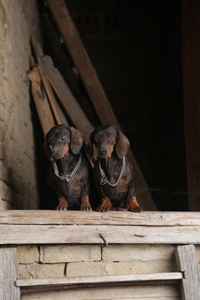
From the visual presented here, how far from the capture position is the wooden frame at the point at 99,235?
271 centimetres

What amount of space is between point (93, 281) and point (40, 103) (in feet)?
7.80

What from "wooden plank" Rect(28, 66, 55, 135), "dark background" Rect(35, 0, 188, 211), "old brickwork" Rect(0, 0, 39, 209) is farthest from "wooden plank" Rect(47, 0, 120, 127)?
"dark background" Rect(35, 0, 188, 211)

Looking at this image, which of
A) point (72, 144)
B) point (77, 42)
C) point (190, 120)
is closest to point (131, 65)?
point (77, 42)

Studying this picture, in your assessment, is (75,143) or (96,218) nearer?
(96,218)

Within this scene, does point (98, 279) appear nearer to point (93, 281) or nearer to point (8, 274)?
point (93, 281)

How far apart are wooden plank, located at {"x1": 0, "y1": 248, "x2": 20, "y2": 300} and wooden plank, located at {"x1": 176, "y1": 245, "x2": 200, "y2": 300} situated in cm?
125

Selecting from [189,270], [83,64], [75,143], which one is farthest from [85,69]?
[189,270]

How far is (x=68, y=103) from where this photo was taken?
484cm

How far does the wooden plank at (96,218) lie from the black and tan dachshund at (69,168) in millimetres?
→ 231

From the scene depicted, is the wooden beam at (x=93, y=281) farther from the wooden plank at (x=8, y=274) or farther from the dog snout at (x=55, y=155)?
the dog snout at (x=55, y=155)

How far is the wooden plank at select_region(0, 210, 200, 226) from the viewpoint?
2.80 meters

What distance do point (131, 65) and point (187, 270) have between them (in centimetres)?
414

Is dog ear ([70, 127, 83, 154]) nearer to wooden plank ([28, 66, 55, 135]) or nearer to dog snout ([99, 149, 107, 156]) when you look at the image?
dog snout ([99, 149, 107, 156])

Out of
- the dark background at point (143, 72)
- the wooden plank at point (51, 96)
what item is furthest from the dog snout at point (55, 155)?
the dark background at point (143, 72)
